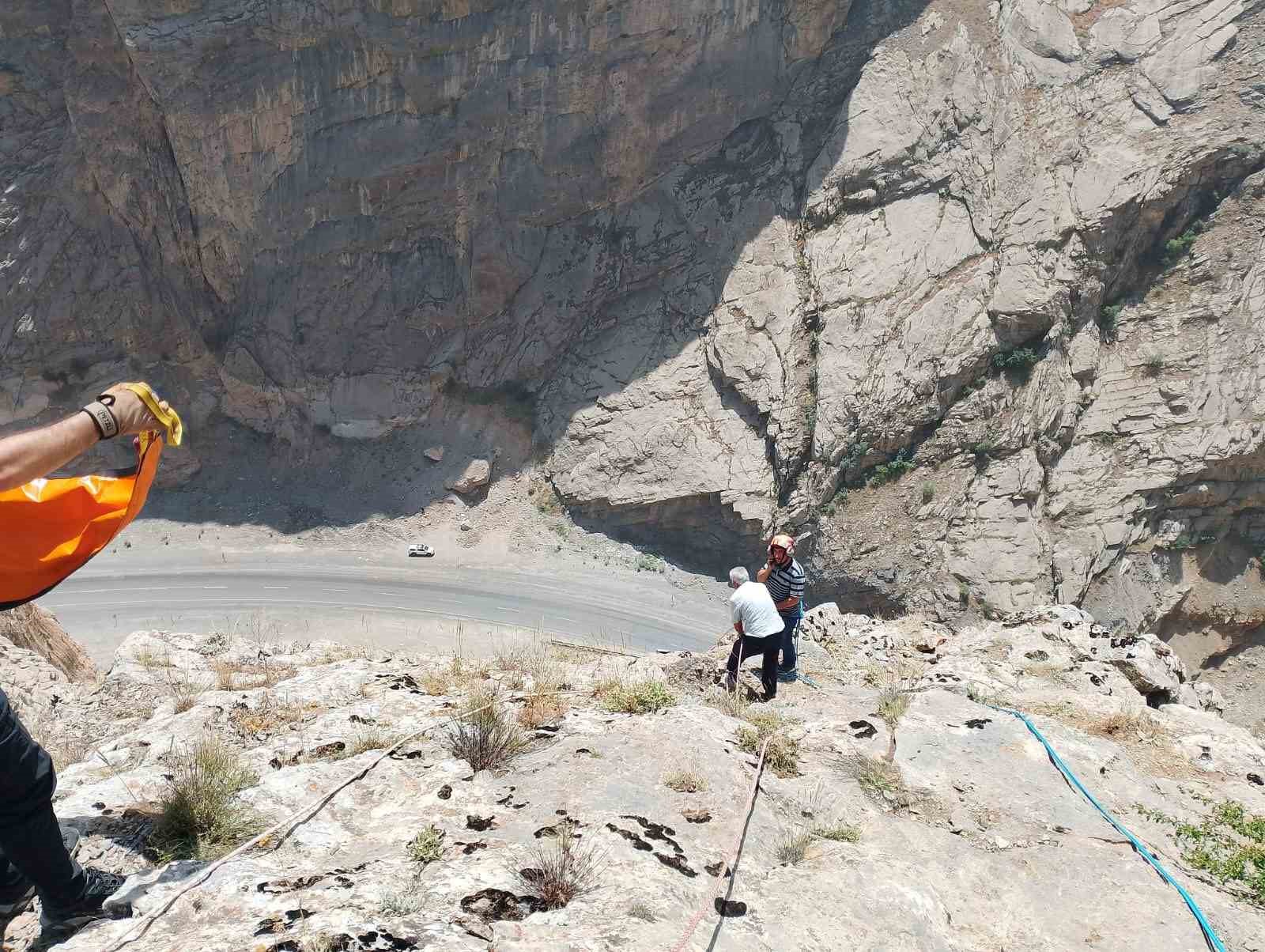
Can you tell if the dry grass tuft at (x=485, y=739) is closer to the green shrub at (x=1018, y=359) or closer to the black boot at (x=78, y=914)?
the black boot at (x=78, y=914)

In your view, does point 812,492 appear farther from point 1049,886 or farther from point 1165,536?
point 1049,886

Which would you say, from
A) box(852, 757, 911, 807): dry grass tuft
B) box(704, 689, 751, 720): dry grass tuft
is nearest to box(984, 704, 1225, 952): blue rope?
box(852, 757, 911, 807): dry grass tuft

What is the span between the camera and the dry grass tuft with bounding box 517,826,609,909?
319 cm

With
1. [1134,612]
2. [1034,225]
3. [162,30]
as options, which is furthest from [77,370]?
[1134,612]

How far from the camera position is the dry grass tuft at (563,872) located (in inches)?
126

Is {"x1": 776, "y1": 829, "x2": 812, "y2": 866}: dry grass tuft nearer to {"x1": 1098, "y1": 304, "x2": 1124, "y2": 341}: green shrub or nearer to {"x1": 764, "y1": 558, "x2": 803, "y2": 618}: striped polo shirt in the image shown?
{"x1": 764, "y1": 558, "x2": 803, "y2": 618}: striped polo shirt

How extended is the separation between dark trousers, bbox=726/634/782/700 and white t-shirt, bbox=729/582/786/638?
0.19ft

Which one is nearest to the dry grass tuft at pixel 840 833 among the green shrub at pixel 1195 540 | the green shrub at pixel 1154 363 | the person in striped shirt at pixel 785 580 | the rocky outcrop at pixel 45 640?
the person in striped shirt at pixel 785 580

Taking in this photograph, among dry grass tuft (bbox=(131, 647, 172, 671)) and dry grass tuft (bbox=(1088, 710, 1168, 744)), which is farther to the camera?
dry grass tuft (bbox=(131, 647, 172, 671))

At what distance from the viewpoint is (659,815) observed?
385 centimetres

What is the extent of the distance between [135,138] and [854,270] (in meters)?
19.7

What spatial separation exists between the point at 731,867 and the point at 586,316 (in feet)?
72.2

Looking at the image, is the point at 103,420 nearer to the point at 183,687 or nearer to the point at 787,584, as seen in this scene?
the point at 183,687

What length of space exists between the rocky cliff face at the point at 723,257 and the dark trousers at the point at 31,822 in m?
18.3
